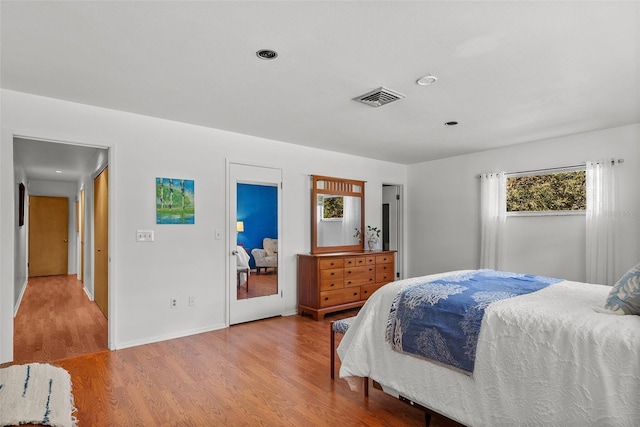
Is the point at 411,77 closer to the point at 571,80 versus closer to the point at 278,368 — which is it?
the point at 571,80

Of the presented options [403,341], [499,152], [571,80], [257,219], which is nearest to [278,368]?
Result: [403,341]

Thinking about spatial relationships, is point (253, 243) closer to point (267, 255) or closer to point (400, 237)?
point (267, 255)

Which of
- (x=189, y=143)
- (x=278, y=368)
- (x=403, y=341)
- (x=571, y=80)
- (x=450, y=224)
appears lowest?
(x=278, y=368)

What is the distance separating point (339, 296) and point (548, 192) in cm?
317

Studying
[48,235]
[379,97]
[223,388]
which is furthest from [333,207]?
[48,235]

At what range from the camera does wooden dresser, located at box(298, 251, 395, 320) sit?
15.3ft

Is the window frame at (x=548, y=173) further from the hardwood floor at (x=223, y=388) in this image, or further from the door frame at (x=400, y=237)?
the hardwood floor at (x=223, y=388)

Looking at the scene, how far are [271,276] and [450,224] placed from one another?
3.13 meters

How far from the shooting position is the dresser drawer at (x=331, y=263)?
4.69m

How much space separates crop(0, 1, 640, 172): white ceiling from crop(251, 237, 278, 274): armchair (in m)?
1.60

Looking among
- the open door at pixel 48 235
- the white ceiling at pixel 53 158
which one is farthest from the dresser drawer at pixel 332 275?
the open door at pixel 48 235

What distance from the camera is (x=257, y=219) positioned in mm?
4652

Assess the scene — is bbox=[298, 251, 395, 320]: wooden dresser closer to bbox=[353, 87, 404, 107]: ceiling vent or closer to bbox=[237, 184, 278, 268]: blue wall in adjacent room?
bbox=[237, 184, 278, 268]: blue wall in adjacent room

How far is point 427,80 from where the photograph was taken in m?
2.81
